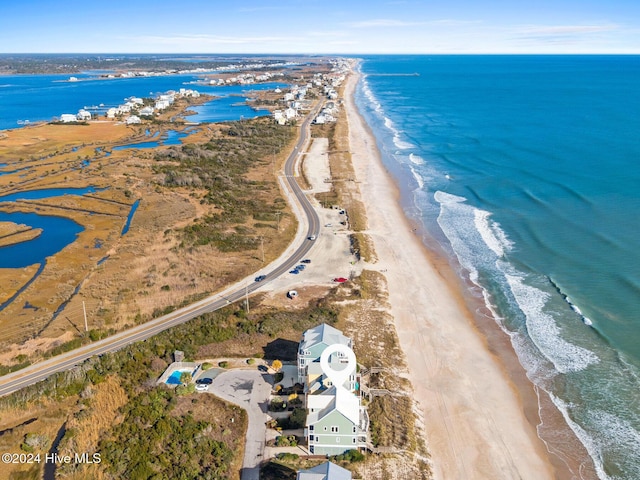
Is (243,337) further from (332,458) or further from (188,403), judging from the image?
(332,458)

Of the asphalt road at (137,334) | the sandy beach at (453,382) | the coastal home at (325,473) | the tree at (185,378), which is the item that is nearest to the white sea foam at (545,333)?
the sandy beach at (453,382)

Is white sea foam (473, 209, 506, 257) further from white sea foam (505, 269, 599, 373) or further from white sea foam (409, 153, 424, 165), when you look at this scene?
white sea foam (409, 153, 424, 165)

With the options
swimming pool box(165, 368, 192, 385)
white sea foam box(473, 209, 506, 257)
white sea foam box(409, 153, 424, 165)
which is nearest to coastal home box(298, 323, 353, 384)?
swimming pool box(165, 368, 192, 385)

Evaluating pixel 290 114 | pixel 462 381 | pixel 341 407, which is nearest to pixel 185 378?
pixel 341 407

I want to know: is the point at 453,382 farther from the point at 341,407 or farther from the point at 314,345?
the point at 341,407

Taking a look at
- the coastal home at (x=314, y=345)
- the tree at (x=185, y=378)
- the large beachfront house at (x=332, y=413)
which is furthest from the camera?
the tree at (x=185, y=378)

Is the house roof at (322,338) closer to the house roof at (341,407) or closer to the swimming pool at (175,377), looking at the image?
the house roof at (341,407)
